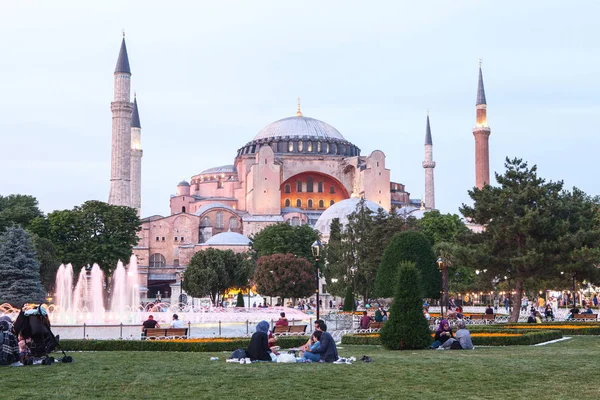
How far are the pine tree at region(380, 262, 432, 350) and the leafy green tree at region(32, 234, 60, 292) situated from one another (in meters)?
27.4

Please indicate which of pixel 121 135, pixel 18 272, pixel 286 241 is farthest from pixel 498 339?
pixel 121 135

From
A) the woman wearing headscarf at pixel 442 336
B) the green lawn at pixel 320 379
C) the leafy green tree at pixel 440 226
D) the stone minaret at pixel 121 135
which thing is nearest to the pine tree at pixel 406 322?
the woman wearing headscarf at pixel 442 336

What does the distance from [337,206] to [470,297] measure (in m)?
17.2

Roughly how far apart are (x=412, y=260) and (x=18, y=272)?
1641 centimetres

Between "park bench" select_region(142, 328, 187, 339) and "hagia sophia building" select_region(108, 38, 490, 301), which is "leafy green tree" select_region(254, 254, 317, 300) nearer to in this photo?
"hagia sophia building" select_region(108, 38, 490, 301)

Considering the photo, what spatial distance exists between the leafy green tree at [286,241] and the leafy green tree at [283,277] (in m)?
7.82

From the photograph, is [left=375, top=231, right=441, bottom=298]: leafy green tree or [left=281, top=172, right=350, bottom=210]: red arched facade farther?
[left=281, top=172, right=350, bottom=210]: red arched facade

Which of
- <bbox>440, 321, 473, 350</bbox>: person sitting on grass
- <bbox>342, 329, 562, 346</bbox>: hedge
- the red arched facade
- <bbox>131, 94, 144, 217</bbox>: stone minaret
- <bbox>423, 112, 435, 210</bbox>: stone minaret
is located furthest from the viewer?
the red arched facade

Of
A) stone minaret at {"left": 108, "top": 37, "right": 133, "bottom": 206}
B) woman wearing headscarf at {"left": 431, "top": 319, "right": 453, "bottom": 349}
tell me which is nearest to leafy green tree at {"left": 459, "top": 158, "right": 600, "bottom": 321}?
woman wearing headscarf at {"left": 431, "top": 319, "right": 453, "bottom": 349}

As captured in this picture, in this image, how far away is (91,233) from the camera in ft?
143

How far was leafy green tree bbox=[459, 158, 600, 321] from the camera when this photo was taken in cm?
2341

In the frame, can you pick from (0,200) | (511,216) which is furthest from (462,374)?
(0,200)

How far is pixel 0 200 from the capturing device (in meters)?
50.8

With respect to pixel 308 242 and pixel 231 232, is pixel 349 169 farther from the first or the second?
pixel 308 242
